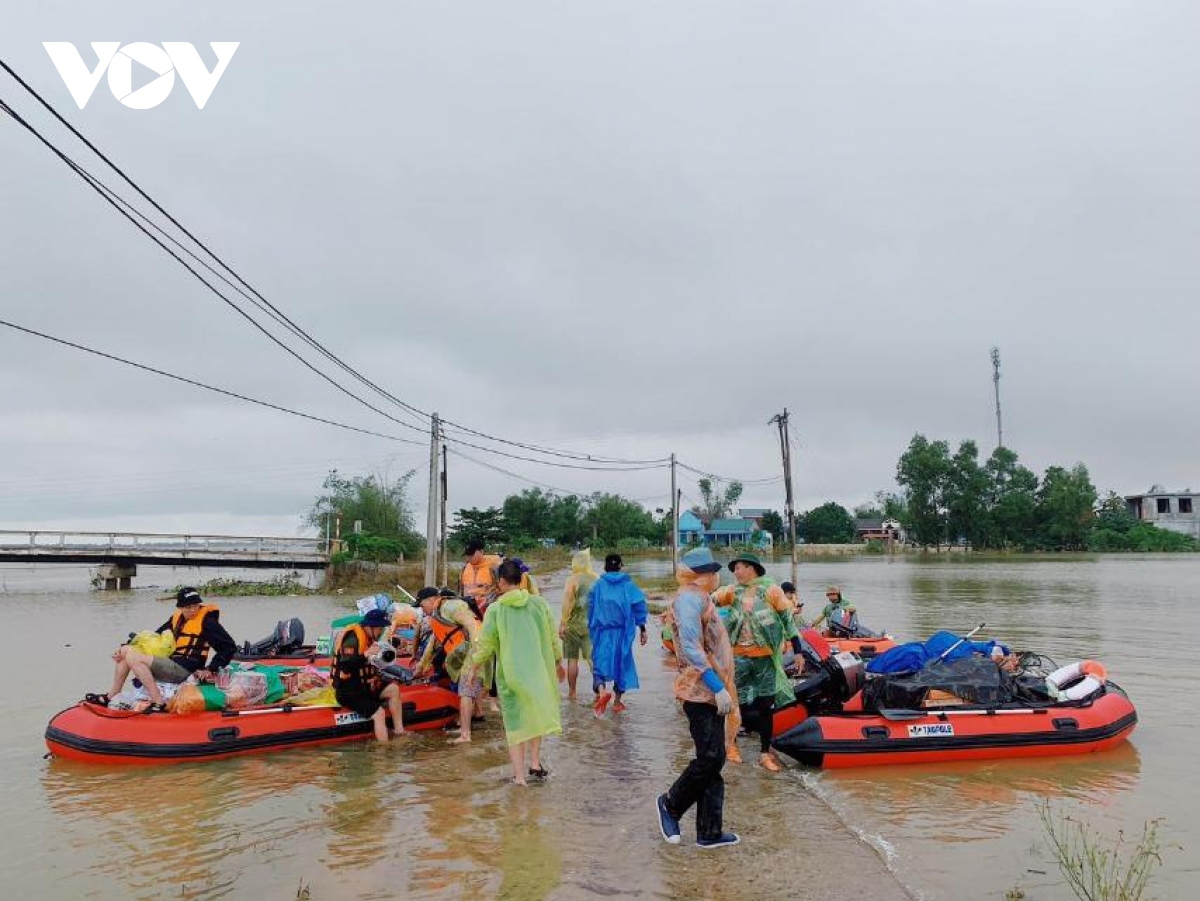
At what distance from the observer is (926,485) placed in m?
92.4

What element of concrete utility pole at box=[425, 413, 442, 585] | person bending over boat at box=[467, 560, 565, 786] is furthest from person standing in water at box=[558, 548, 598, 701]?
concrete utility pole at box=[425, 413, 442, 585]

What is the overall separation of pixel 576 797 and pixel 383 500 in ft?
170

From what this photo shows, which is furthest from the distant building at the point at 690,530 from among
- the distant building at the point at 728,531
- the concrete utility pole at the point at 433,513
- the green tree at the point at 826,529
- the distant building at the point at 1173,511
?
the concrete utility pole at the point at 433,513

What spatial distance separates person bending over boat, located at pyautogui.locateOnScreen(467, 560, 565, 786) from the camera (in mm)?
6340

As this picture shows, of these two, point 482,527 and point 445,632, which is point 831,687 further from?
point 482,527

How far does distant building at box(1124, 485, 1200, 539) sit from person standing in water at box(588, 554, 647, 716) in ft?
310

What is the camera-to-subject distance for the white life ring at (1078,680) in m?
8.49

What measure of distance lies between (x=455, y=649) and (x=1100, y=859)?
5752 millimetres

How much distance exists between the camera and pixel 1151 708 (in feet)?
34.7

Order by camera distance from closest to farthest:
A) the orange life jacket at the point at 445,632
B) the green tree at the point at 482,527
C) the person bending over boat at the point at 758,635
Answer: the person bending over boat at the point at 758,635
the orange life jacket at the point at 445,632
the green tree at the point at 482,527

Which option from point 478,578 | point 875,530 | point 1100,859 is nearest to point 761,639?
point 1100,859

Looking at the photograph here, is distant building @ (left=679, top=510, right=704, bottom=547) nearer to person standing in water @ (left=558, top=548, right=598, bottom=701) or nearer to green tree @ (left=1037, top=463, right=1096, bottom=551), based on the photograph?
green tree @ (left=1037, top=463, right=1096, bottom=551)

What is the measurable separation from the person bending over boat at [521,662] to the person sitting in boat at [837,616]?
27.1ft

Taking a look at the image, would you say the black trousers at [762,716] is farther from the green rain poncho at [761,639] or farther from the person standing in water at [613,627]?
the person standing in water at [613,627]
